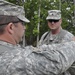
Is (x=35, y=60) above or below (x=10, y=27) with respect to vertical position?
below

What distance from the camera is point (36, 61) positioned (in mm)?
1790

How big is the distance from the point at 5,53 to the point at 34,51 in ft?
0.62

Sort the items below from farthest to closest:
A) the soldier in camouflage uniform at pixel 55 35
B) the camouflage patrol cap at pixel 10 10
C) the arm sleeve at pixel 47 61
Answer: the soldier in camouflage uniform at pixel 55 35
the camouflage patrol cap at pixel 10 10
the arm sleeve at pixel 47 61

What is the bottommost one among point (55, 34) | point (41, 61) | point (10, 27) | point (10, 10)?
point (55, 34)

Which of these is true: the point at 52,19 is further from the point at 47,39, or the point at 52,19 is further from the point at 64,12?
the point at 64,12

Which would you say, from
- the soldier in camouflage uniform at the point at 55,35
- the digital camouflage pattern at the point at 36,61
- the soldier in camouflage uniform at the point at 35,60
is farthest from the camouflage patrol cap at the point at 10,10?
the soldier in camouflage uniform at the point at 55,35

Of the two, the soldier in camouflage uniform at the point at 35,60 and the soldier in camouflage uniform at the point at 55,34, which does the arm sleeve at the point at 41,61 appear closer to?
the soldier in camouflage uniform at the point at 35,60

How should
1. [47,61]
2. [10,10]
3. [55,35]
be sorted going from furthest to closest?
[55,35]
[10,10]
[47,61]

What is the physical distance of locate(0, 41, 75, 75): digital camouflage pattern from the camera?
1.79 m

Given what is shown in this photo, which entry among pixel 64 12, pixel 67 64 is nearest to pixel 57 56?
pixel 67 64

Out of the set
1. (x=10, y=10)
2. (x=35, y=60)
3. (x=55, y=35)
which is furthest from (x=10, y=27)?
(x=55, y=35)

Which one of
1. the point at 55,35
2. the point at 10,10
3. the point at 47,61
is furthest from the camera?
the point at 55,35

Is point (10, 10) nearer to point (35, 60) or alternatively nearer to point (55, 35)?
point (35, 60)

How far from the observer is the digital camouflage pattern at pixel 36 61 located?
1789mm
